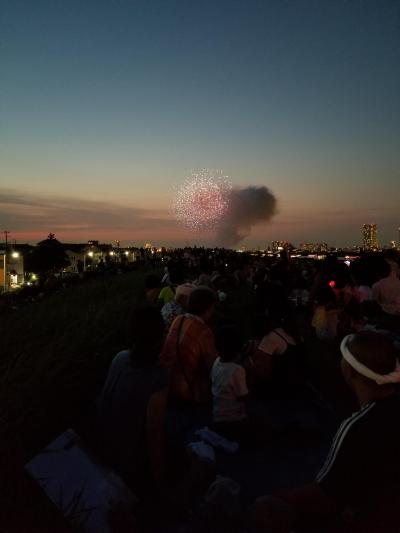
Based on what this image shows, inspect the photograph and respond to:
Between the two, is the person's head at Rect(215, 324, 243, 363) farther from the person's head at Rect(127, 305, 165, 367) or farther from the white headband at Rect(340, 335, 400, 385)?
the white headband at Rect(340, 335, 400, 385)

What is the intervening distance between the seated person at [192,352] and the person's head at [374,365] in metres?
2.67

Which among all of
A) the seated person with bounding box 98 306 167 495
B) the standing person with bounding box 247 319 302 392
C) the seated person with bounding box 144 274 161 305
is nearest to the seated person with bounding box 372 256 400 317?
the standing person with bounding box 247 319 302 392

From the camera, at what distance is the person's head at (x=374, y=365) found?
2.17m

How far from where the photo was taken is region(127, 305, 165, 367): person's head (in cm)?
303

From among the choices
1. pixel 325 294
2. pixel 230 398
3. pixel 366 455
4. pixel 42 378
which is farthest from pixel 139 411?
pixel 325 294

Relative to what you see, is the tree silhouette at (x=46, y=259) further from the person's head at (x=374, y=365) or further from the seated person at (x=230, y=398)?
the person's head at (x=374, y=365)

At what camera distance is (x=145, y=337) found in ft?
9.95

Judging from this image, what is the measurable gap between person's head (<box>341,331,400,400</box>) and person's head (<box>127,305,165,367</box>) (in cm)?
128

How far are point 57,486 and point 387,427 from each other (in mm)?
1834

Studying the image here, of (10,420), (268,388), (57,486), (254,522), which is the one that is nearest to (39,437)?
(10,420)

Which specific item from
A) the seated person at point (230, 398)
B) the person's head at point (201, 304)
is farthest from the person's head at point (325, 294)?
the seated person at point (230, 398)

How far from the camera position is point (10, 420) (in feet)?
10.2

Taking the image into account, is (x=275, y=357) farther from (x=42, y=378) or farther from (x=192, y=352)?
(x=42, y=378)

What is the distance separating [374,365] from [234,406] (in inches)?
94.2
